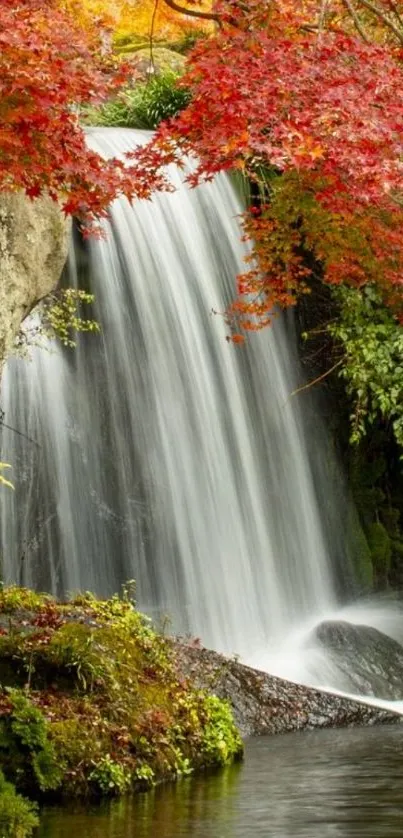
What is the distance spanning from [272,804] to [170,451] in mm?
7554

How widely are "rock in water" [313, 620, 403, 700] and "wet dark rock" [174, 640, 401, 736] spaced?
105 cm

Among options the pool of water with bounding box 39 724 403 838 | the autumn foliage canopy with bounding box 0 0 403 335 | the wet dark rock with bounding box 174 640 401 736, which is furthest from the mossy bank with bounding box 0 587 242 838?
the autumn foliage canopy with bounding box 0 0 403 335

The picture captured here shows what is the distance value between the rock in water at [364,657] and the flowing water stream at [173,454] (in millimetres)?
485

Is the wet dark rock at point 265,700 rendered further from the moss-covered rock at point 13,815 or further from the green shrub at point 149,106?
the green shrub at point 149,106

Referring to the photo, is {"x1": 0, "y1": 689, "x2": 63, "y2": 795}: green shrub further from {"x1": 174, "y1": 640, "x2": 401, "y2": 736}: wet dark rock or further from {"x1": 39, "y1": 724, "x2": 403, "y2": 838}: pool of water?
{"x1": 174, "y1": 640, "x2": 401, "y2": 736}: wet dark rock

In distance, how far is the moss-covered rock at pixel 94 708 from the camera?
7.66m

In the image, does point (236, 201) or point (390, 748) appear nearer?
point (390, 748)

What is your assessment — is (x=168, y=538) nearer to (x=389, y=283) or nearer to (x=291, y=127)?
(x=389, y=283)

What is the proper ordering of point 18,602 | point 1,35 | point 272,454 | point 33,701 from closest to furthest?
point 1,35 → point 33,701 → point 18,602 → point 272,454

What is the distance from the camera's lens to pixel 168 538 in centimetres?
1431

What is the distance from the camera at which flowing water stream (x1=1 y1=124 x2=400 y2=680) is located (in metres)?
13.5

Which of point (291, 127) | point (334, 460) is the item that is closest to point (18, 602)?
point (291, 127)

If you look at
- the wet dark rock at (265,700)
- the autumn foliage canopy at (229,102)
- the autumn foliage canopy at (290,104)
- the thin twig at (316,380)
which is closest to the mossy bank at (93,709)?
the wet dark rock at (265,700)

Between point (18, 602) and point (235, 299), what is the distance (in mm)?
7619
